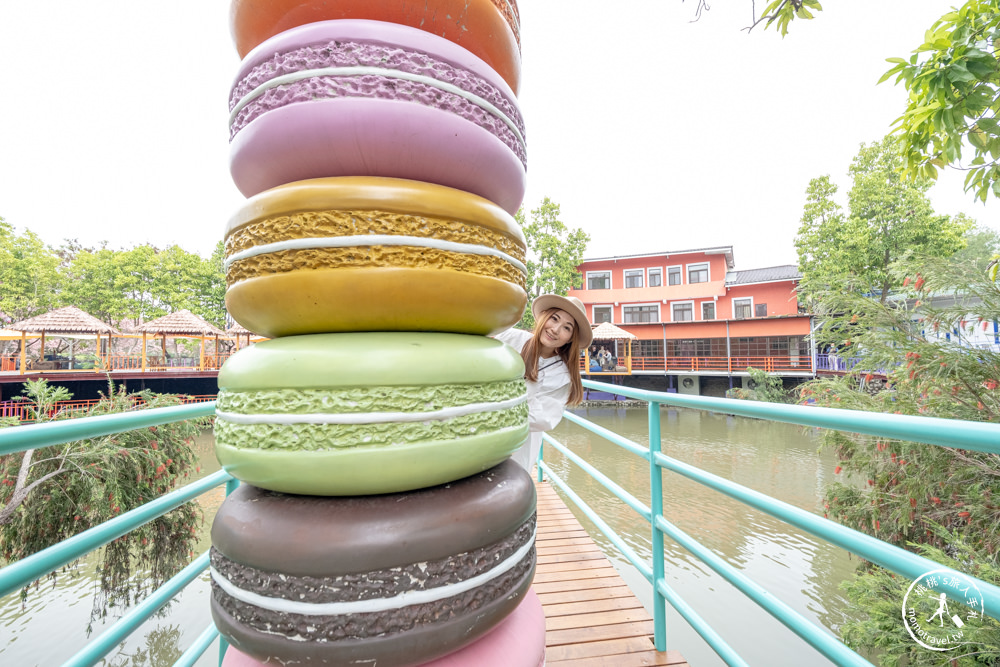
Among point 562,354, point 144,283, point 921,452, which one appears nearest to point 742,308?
point 921,452

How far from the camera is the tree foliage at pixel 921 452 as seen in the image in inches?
101

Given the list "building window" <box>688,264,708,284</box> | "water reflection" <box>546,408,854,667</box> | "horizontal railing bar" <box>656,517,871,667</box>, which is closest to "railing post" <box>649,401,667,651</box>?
"horizontal railing bar" <box>656,517,871,667</box>

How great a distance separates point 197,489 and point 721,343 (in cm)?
1927

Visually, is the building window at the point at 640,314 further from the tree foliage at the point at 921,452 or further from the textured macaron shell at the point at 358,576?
the textured macaron shell at the point at 358,576

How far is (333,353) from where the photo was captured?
68 cm

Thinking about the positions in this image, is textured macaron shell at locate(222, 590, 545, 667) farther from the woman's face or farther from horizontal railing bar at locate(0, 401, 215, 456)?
the woman's face

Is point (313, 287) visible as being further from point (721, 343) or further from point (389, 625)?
point (721, 343)

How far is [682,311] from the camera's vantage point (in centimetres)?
1927

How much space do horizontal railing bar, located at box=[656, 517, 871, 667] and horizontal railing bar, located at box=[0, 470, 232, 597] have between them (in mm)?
1344

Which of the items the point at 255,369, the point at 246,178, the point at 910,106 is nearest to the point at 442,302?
the point at 255,369

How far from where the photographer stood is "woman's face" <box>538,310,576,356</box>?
5.82 ft

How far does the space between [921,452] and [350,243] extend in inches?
158

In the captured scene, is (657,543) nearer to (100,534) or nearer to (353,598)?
(353,598)

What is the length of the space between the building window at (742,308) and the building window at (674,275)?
2.52 metres
